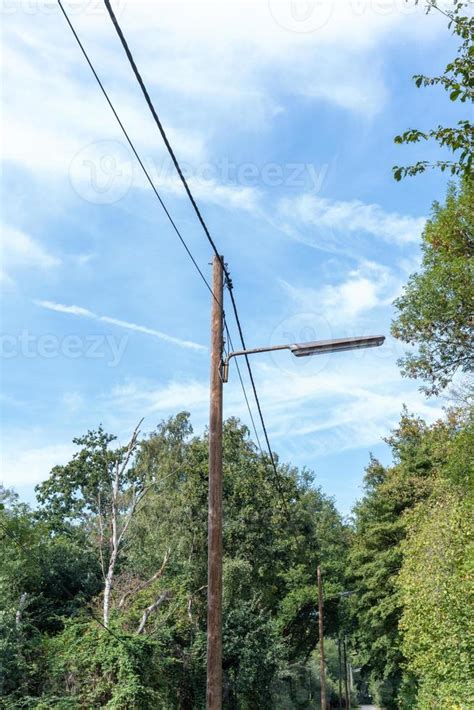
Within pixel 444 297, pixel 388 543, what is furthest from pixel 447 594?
pixel 388 543

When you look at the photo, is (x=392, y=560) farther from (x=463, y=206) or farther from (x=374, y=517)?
(x=463, y=206)

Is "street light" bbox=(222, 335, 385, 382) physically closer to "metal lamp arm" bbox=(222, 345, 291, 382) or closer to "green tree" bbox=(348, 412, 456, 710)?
"metal lamp arm" bbox=(222, 345, 291, 382)

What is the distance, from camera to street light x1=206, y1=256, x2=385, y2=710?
807cm

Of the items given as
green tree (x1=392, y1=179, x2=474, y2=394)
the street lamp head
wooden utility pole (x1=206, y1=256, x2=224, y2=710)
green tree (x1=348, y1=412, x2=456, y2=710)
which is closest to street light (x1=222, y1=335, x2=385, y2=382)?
the street lamp head

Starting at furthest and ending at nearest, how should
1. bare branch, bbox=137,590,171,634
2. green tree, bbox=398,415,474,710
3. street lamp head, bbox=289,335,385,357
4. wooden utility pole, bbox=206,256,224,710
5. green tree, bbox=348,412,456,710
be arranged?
green tree, bbox=348,412,456,710
bare branch, bbox=137,590,171,634
green tree, bbox=398,415,474,710
street lamp head, bbox=289,335,385,357
wooden utility pole, bbox=206,256,224,710

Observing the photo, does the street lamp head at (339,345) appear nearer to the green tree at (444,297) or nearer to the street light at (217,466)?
the street light at (217,466)

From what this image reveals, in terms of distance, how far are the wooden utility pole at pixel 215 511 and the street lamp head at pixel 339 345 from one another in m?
1.37

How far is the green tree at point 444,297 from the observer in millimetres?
19234

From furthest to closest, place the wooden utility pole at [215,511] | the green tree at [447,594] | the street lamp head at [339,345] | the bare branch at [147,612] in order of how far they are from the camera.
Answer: the bare branch at [147,612]
the green tree at [447,594]
the street lamp head at [339,345]
the wooden utility pole at [215,511]

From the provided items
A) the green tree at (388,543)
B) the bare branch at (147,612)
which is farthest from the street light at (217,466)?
the green tree at (388,543)

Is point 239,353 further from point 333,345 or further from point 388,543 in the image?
point 388,543

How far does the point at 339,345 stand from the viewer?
8.47 m

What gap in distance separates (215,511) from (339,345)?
2767 millimetres

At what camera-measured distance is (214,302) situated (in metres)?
9.74
